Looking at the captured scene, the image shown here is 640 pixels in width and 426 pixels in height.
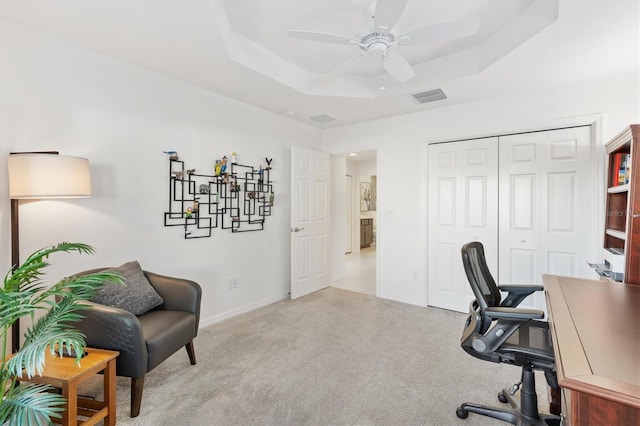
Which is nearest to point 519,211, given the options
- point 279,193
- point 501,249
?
point 501,249

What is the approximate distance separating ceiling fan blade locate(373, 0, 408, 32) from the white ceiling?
7.6 inches

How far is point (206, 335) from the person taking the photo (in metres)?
2.96

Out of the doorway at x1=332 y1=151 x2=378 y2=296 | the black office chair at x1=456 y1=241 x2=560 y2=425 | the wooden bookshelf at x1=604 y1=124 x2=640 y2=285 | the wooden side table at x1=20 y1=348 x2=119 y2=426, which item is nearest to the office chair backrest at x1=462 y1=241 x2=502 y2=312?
the black office chair at x1=456 y1=241 x2=560 y2=425

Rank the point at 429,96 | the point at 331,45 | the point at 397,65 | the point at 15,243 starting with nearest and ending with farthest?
the point at 15,243
the point at 397,65
the point at 331,45
the point at 429,96

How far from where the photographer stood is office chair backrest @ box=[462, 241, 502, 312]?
1.65m

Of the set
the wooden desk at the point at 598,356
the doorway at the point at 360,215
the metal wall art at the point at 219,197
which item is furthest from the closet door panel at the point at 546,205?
the metal wall art at the point at 219,197

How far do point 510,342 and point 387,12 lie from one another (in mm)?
1902

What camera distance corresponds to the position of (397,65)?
7.47ft

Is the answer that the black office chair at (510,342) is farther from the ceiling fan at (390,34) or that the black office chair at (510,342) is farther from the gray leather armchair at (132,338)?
the gray leather armchair at (132,338)

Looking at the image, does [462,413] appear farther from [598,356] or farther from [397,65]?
[397,65]

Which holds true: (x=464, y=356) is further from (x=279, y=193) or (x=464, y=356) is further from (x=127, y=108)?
(x=127, y=108)

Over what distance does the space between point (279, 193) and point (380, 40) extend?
2470 millimetres

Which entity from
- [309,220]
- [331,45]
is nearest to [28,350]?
[331,45]

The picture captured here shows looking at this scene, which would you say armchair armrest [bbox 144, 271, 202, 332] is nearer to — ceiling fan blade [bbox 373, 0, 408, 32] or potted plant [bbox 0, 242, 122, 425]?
potted plant [bbox 0, 242, 122, 425]
